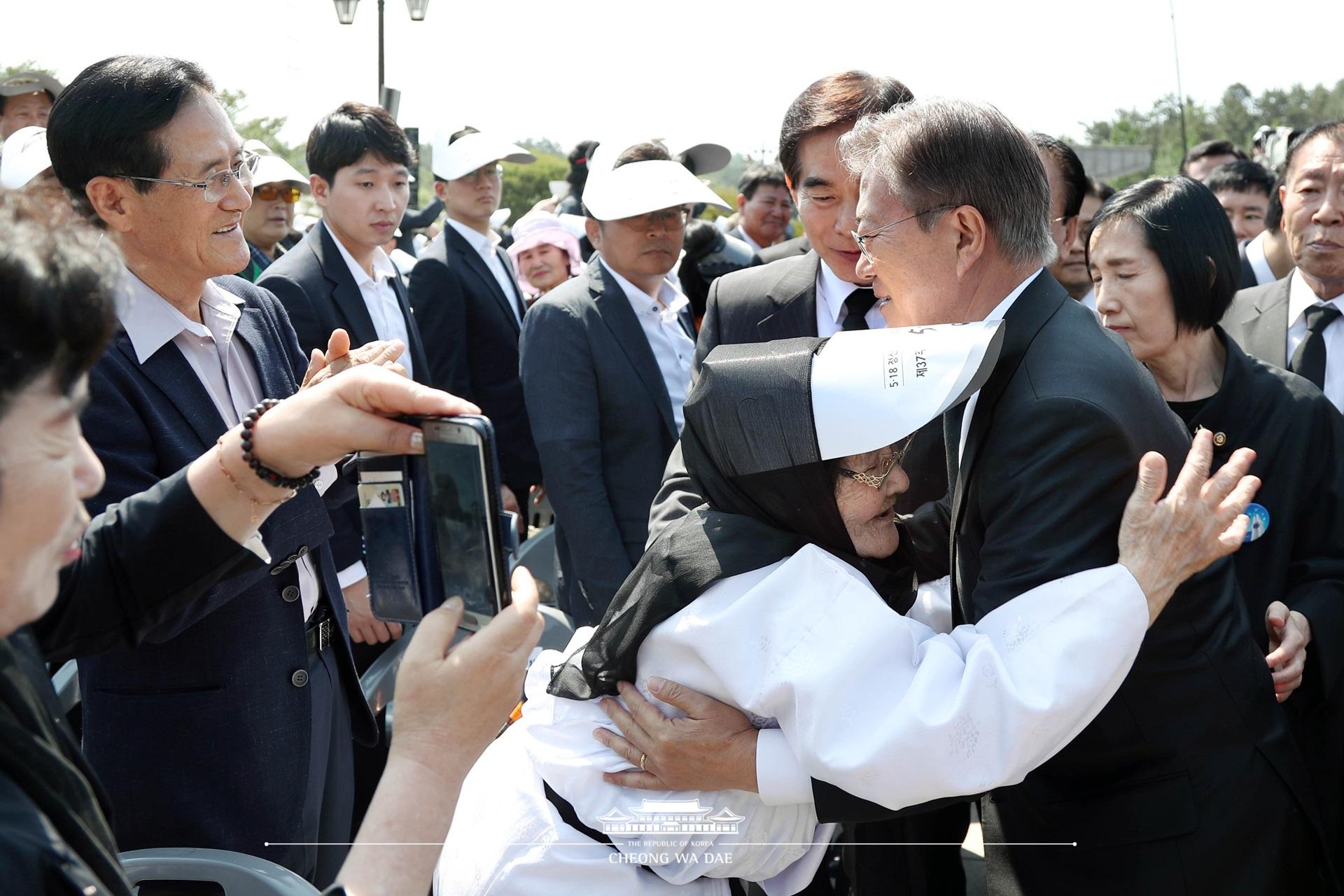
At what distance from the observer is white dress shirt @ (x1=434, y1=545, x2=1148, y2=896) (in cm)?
176

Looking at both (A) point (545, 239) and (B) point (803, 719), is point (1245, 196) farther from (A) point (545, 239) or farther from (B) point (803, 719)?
(B) point (803, 719)

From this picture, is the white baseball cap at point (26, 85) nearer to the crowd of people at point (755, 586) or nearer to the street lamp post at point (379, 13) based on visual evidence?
the crowd of people at point (755, 586)

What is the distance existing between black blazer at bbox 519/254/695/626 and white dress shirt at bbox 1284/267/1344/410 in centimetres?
224

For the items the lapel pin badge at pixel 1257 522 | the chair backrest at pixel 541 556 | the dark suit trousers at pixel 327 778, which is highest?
the lapel pin badge at pixel 1257 522

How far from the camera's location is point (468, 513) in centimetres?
147

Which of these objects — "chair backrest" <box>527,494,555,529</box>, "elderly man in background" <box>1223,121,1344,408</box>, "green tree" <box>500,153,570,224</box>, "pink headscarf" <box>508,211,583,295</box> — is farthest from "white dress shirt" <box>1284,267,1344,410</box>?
"green tree" <box>500,153,570,224</box>

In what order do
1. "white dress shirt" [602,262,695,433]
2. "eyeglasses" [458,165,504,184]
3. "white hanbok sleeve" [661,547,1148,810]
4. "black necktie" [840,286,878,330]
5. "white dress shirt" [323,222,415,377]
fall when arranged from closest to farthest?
"white hanbok sleeve" [661,547,1148,810]
"black necktie" [840,286,878,330]
"white dress shirt" [602,262,695,433]
"white dress shirt" [323,222,415,377]
"eyeglasses" [458,165,504,184]

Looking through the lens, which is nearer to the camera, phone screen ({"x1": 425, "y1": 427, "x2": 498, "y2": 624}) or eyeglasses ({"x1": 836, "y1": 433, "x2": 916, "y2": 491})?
phone screen ({"x1": 425, "y1": 427, "x2": 498, "y2": 624})

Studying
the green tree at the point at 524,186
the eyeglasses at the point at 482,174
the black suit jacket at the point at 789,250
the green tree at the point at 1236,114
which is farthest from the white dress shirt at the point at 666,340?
the green tree at the point at 1236,114

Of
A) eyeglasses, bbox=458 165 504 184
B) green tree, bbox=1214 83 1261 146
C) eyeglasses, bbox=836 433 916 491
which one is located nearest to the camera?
eyeglasses, bbox=836 433 916 491

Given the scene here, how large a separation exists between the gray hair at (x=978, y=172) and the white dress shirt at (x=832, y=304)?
124cm

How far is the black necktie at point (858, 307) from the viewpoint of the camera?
11.4ft

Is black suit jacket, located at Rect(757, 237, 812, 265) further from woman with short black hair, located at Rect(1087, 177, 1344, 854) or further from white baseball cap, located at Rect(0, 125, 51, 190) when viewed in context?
white baseball cap, located at Rect(0, 125, 51, 190)

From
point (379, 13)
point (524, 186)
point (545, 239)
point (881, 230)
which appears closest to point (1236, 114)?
point (524, 186)
